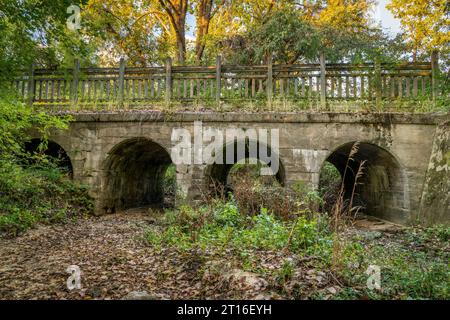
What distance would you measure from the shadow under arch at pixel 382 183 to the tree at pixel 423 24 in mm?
9225

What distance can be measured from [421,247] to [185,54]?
14.8 metres

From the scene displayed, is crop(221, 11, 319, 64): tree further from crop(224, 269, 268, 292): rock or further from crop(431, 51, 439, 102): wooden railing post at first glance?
crop(224, 269, 268, 292): rock

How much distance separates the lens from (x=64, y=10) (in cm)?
520

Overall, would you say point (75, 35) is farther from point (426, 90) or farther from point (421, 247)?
point (426, 90)

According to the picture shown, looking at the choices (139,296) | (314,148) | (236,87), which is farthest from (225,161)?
(139,296)

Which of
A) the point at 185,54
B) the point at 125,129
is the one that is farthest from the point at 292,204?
the point at 185,54

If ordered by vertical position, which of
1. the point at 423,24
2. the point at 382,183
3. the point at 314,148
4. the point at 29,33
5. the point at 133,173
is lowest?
the point at 382,183

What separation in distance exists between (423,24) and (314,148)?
13032mm

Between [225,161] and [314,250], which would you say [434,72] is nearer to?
[225,161]

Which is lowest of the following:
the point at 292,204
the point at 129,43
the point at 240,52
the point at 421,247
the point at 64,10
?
the point at 421,247

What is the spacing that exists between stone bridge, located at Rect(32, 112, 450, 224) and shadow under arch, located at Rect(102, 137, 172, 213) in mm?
52

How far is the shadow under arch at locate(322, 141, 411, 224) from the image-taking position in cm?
883

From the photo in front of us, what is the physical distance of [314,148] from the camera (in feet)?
29.6
